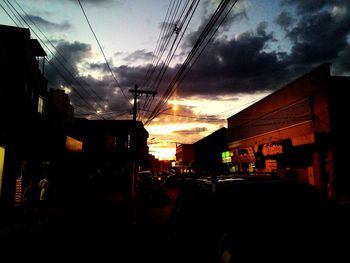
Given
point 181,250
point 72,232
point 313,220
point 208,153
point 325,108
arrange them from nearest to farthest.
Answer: point 313,220 < point 181,250 < point 72,232 < point 325,108 < point 208,153

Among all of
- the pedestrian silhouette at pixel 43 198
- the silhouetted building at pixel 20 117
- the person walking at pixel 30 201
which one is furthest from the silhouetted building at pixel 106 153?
the person walking at pixel 30 201

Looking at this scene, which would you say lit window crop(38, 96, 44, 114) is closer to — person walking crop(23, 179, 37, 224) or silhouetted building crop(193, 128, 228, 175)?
person walking crop(23, 179, 37, 224)

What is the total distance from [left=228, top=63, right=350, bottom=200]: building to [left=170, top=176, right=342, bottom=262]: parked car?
1595 centimetres

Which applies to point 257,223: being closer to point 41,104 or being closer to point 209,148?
point 41,104

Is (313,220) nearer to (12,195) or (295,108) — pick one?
(12,195)

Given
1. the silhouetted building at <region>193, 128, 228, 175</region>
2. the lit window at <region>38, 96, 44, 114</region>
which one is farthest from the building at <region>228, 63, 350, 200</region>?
the silhouetted building at <region>193, 128, 228, 175</region>

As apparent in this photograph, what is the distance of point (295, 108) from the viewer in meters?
22.6

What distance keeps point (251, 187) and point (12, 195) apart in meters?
16.5

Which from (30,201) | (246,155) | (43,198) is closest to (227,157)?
(246,155)

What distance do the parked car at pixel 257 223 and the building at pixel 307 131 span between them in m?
16.0

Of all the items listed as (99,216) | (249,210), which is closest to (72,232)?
(99,216)

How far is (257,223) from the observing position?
3.63m

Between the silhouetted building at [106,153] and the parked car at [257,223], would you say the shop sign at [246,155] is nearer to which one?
the silhouetted building at [106,153]

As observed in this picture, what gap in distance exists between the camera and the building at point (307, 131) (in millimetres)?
18688
